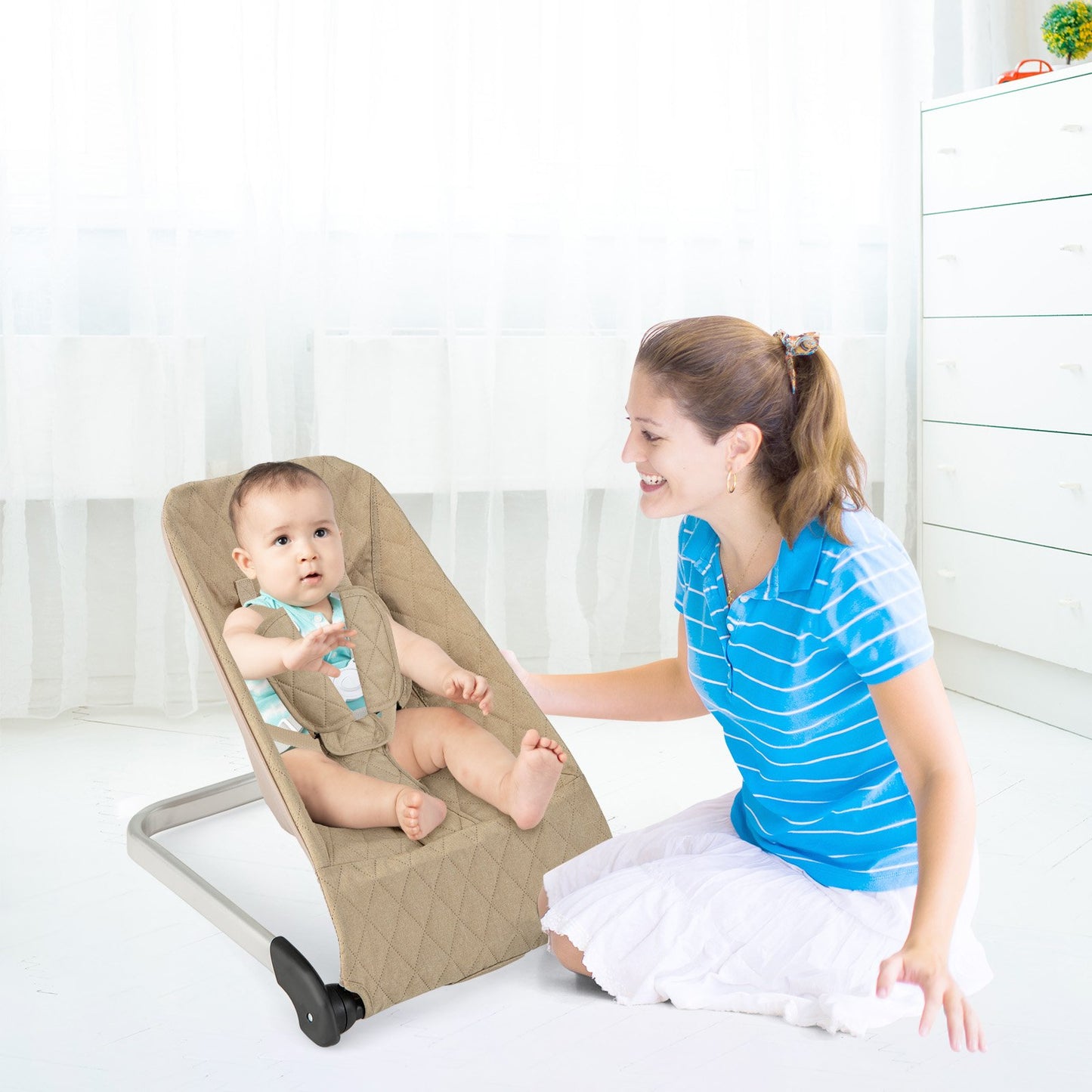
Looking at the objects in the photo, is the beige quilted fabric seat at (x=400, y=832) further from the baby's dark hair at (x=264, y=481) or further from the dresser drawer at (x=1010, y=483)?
the dresser drawer at (x=1010, y=483)

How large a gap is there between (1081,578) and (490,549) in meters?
1.26

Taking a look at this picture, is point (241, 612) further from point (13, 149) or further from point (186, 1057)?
point (13, 149)

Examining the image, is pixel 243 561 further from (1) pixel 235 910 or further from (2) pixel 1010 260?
(2) pixel 1010 260

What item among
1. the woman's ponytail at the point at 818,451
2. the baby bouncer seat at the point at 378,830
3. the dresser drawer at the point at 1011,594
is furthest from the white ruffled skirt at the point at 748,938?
the dresser drawer at the point at 1011,594

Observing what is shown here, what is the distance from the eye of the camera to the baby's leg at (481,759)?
5.16 feet

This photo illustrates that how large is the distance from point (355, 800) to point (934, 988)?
2.73ft

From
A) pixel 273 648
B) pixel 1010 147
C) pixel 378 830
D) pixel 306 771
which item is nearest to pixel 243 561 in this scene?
pixel 273 648

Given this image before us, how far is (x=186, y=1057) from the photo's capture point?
1.45 meters

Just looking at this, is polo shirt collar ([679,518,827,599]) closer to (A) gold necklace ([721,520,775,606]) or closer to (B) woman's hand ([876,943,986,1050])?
(A) gold necklace ([721,520,775,606])

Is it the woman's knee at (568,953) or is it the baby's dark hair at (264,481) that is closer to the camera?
the woman's knee at (568,953)

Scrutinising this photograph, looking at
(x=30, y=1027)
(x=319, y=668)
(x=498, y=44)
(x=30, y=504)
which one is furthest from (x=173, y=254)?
(x=30, y=1027)

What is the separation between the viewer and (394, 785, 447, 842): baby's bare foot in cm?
160

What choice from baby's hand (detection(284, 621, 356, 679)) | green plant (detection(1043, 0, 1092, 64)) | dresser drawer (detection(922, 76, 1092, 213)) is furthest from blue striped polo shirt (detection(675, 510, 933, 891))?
green plant (detection(1043, 0, 1092, 64))

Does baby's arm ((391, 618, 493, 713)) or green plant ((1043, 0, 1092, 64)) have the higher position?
green plant ((1043, 0, 1092, 64))
